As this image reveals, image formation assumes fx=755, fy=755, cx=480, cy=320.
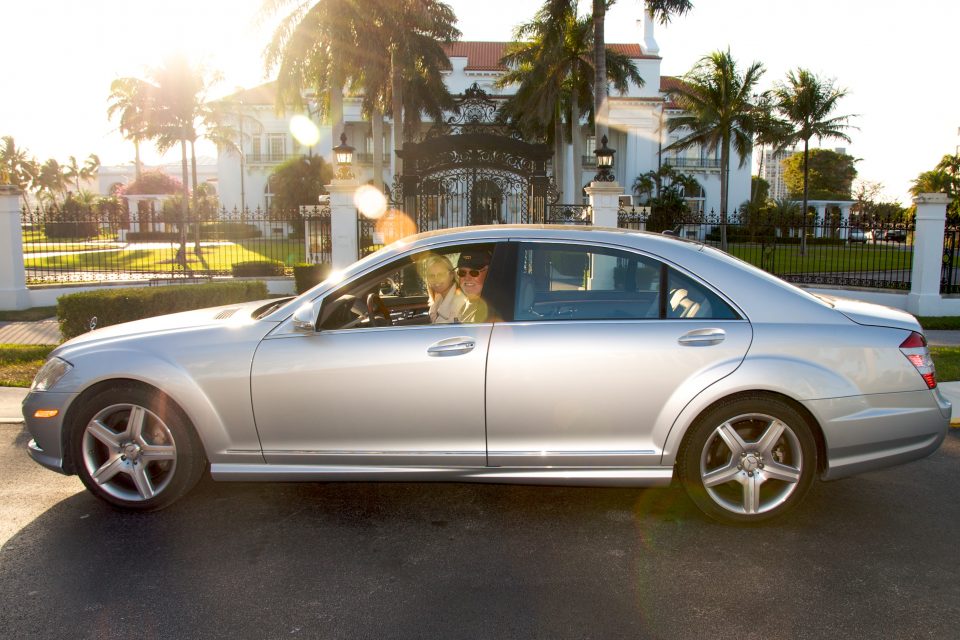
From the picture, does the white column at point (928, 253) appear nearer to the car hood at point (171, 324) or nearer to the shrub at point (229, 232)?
the car hood at point (171, 324)

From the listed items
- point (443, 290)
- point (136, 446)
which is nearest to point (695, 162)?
point (443, 290)

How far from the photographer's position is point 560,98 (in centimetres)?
3759

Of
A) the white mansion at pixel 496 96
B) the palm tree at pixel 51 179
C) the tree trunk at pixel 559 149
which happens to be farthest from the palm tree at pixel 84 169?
the tree trunk at pixel 559 149

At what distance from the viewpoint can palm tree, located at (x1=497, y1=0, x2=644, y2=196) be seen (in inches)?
1331

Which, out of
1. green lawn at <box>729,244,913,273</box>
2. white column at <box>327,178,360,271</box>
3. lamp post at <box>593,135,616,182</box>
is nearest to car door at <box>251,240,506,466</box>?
white column at <box>327,178,360,271</box>

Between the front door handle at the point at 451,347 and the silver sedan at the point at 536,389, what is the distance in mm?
12

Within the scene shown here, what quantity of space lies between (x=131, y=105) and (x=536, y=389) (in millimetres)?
40095

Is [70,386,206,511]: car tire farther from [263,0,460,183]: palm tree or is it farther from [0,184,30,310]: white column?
[263,0,460,183]: palm tree

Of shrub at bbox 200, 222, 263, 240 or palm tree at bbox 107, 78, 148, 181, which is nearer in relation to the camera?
palm tree at bbox 107, 78, 148, 181

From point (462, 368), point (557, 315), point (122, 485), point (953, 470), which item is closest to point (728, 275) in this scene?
point (557, 315)

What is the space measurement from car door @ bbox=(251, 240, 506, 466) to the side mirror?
37 mm

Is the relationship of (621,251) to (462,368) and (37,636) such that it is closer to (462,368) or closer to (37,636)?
(462,368)

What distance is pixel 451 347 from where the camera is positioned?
4.04 meters

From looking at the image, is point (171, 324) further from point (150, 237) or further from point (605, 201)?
point (150, 237)
